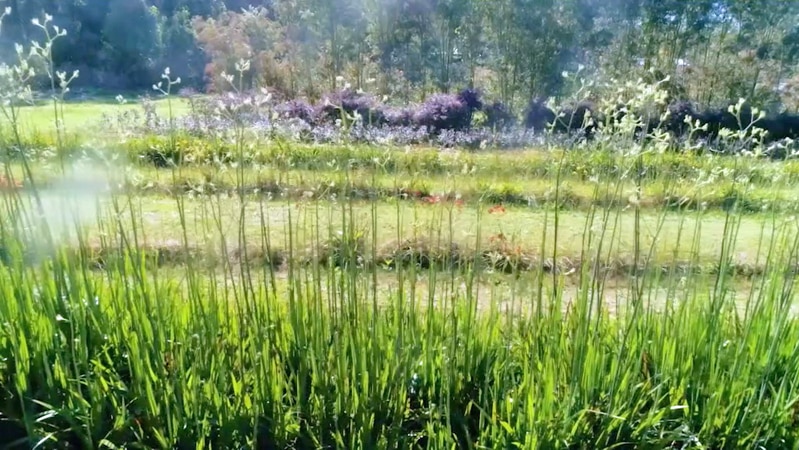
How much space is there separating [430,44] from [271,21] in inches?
114

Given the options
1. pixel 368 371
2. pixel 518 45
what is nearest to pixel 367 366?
pixel 368 371

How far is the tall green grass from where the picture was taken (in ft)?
6.52

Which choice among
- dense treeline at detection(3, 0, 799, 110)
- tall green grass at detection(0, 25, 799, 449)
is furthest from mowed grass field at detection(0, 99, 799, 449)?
dense treeline at detection(3, 0, 799, 110)

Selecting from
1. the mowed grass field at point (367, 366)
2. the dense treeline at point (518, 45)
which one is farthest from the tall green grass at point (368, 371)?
the dense treeline at point (518, 45)

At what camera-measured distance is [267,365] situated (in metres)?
2.11

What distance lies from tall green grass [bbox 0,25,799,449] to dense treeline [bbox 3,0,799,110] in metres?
9.69

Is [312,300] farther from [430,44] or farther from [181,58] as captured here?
[430,44]

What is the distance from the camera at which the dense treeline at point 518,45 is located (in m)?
12.1

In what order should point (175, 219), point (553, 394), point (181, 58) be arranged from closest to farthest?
point (553, 394)
point (175, 219)
point (181, 58)

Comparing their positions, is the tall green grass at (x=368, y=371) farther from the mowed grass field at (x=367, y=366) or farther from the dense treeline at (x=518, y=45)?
→ the dense treeline at (x=518, y=45)

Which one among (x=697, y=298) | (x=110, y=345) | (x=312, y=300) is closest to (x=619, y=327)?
(x=697, y=298)

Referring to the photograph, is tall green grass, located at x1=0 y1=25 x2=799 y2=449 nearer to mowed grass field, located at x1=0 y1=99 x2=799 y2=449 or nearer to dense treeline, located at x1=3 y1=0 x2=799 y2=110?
mowed grass field, located at x1=0 y1=99 x2=799 y2=449

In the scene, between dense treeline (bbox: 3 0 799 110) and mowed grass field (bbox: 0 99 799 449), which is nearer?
mowed grass field (bbox: 0 99 799 449)

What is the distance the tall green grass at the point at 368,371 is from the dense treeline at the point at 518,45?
31.8 feet
